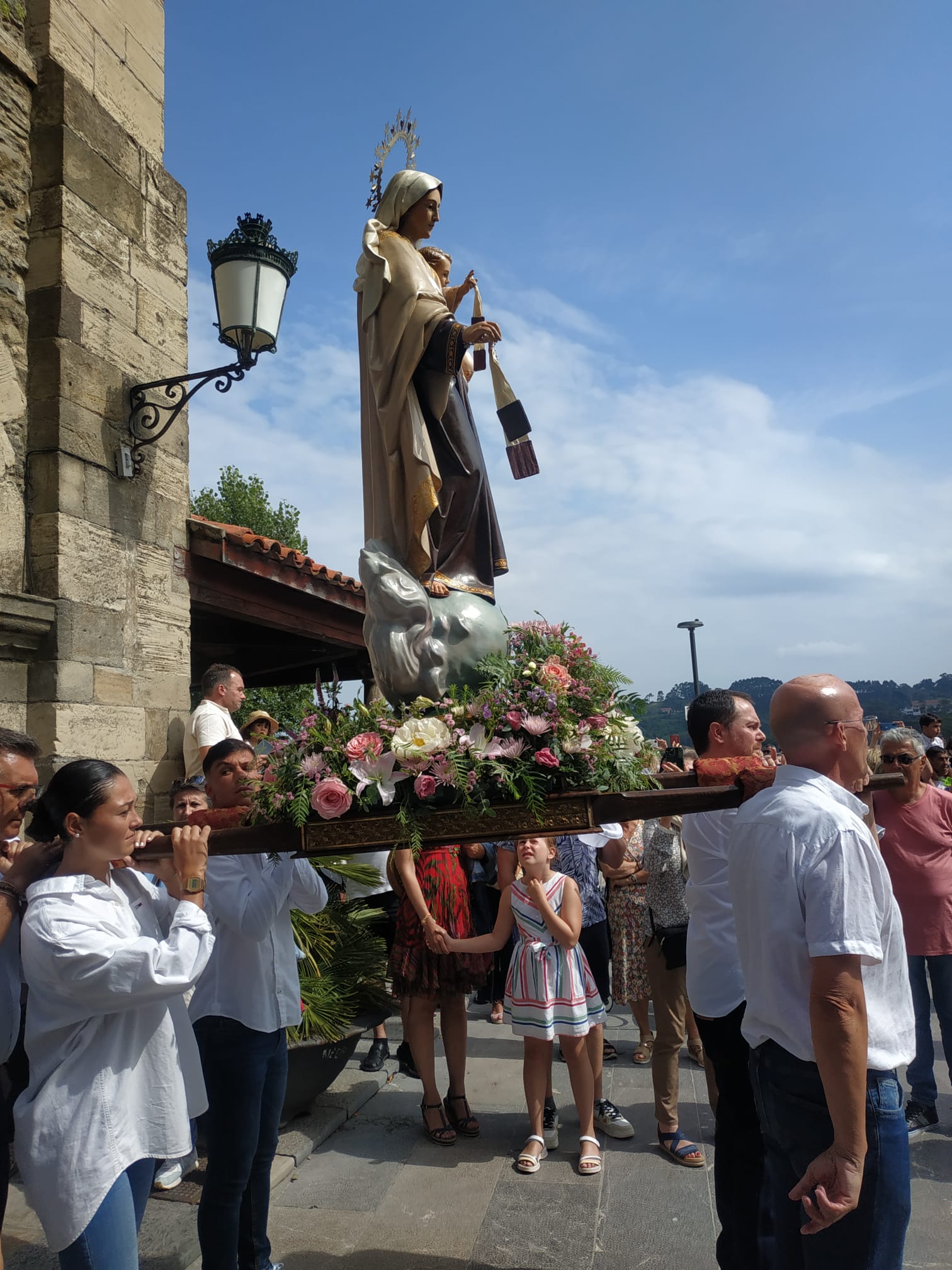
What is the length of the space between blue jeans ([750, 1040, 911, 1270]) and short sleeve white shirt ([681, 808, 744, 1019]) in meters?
0.83

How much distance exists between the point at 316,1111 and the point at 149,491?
4.09 meters

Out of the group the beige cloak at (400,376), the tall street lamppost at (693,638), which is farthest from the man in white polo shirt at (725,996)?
the tall street lamppost at (693,638)

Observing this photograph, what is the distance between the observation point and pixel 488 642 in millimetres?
3457

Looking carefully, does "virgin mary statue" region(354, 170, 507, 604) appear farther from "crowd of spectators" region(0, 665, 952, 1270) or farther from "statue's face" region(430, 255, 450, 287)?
"crowd of spectators" region(0, 665, 952, 1270)

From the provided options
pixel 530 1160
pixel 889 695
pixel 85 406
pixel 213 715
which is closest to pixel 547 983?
pixel 530 1160

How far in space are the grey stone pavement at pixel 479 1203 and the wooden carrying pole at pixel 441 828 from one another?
6.49 ft

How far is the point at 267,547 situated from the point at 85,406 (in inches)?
72.2

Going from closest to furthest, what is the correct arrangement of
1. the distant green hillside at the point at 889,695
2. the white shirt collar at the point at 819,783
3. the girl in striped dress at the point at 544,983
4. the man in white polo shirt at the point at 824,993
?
the man in white polo shirt at the point at 824,993
the white shirt collar at the point at 819,783
the girl in striped dress at the point at 544,983
the distant green hillside at the point at 889,695

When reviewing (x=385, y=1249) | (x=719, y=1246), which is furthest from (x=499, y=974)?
(x=719, y=1246)

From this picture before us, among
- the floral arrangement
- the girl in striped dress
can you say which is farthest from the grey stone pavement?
the floral arrangement

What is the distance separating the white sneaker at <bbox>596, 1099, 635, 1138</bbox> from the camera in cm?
473

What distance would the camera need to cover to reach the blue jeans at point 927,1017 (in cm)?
478

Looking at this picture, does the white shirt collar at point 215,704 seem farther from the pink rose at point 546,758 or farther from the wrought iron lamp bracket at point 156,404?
the pink rose at point 546,758

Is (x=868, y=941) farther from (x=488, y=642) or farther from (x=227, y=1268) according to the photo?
(x=227, y=1268)
